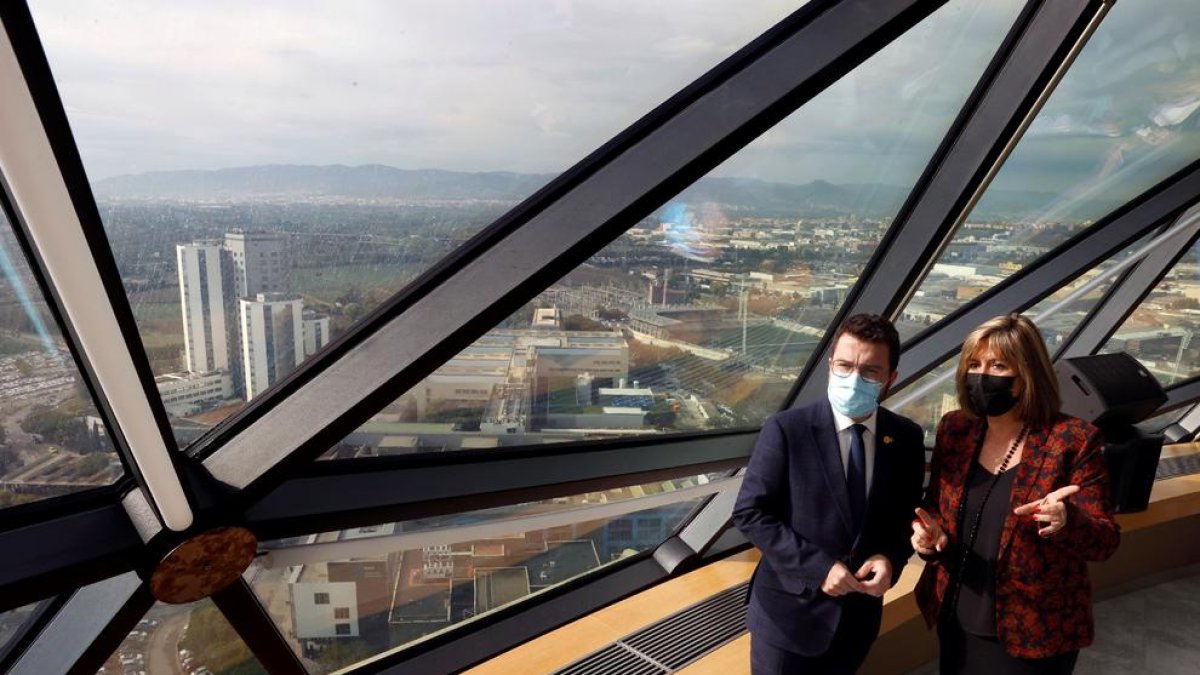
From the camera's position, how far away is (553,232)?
241 cm

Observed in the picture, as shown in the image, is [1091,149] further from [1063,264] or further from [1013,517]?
[1013,517]

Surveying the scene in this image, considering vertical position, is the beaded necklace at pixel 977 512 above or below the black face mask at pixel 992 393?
below

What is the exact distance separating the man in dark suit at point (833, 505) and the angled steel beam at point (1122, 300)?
15.0 ft

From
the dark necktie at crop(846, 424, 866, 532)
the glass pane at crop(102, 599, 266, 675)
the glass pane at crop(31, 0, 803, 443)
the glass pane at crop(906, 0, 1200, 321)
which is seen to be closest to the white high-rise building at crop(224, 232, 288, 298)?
the glass pane at crop(31, 0, 803, 443)

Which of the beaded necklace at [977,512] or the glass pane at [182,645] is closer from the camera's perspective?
the beaded necklace at [977,512]

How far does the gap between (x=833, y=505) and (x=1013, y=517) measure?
1.95ft

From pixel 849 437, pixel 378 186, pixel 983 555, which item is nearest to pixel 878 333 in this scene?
pixel 849 437

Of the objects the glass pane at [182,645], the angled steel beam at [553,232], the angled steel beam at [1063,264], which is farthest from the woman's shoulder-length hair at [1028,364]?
the glass pane at [182,645]

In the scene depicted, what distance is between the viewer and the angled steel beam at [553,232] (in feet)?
7.27

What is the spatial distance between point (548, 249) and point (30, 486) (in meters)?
1.73

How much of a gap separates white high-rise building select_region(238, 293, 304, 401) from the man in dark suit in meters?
1.62

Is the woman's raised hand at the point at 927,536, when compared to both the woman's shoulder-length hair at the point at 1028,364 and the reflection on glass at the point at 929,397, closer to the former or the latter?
the woman's shoulder-length hair at the point at 1028,364

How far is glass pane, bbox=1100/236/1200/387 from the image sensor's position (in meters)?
6.30

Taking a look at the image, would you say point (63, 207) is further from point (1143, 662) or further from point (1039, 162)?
point (1143, 662)
